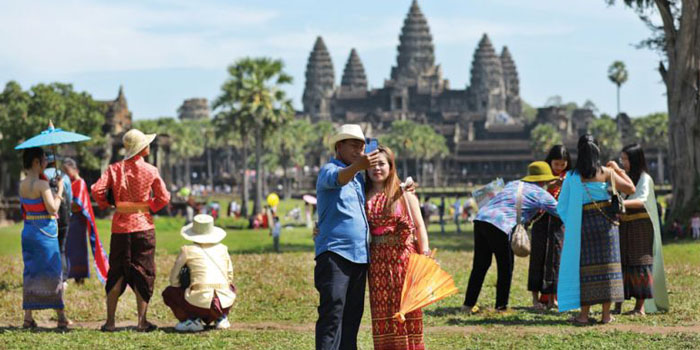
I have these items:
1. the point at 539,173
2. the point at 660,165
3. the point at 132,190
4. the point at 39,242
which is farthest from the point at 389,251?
the point at 660,165

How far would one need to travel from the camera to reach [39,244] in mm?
9641

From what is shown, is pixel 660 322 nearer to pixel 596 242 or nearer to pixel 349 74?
pixel 596 242

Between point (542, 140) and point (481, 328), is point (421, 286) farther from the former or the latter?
point (542, 140)

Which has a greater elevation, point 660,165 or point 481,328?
point 481,328

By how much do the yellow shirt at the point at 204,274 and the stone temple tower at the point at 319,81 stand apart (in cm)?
14611

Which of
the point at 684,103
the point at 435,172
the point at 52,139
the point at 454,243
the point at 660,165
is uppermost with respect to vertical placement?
the point at 684,103

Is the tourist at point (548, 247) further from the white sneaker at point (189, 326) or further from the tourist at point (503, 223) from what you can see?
the white sneaker at point (189, 326)

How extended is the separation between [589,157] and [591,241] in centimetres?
77

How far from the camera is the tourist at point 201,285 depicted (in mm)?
9312

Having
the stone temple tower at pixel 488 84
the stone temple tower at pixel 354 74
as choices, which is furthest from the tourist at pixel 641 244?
the stone temple tower at pixel 354 74

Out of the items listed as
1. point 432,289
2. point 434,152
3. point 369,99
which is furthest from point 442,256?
point 369,99

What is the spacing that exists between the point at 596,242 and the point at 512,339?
4.65 ft

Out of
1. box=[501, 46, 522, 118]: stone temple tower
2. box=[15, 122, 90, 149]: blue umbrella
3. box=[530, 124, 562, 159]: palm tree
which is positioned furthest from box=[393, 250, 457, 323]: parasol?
box=[501, 46, 522, 118]: stone temple tower

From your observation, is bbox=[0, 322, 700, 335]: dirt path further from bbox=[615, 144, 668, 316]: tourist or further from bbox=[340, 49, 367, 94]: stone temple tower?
bbox=[340, 49, 367, 94]: stone temple tower
